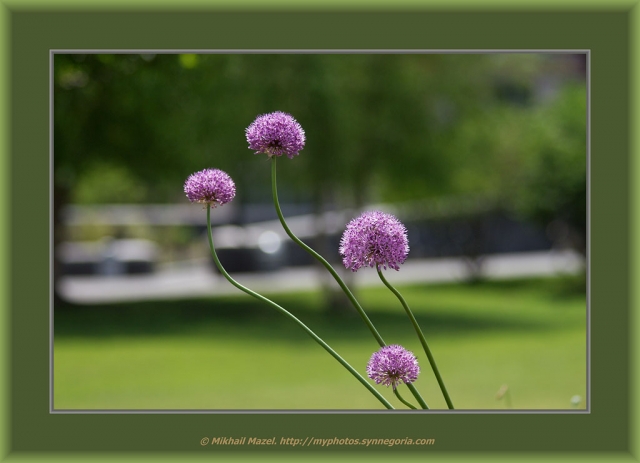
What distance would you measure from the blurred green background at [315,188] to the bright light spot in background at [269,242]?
11.9 ft

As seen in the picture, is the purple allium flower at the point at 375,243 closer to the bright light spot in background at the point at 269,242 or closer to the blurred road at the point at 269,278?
the blurred road at the point at 269,278

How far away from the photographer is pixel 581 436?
10.4 ft

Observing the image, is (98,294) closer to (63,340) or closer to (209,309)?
(209,309)

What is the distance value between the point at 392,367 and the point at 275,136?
821mm

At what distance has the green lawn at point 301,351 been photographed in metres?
11.3

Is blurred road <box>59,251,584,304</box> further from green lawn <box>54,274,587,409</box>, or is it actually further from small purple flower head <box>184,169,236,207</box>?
small purple flower head <box>184,169,236,207</box>

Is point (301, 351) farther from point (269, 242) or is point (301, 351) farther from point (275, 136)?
point (275, 136)

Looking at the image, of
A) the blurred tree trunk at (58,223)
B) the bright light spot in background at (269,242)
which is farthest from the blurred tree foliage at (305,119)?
the bright light spot in background at (269,242)

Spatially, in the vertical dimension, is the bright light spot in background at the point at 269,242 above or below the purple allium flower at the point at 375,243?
below

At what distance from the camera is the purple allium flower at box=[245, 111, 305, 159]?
259 centimetres

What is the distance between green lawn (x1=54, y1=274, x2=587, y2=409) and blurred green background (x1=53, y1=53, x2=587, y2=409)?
5 centimetres

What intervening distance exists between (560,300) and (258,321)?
7.99 m

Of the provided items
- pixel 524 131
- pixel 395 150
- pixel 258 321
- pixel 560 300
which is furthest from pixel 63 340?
pixel 524 131

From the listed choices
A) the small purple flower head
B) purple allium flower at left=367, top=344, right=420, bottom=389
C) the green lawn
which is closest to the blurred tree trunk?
the green lawn
